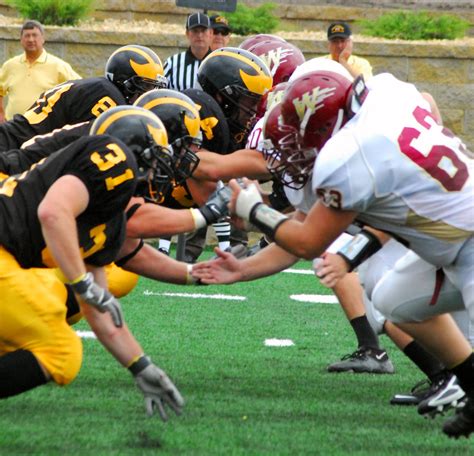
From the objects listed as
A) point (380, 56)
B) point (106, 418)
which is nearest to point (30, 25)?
point (380, 56)

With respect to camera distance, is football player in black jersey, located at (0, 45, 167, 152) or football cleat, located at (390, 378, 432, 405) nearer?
football cleat, located at (390, 378, 432, 405)

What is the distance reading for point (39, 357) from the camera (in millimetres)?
3809

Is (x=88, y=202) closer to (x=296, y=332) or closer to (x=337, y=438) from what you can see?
(x=337, y=438)

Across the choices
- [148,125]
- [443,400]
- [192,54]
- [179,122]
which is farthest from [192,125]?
[192,54]

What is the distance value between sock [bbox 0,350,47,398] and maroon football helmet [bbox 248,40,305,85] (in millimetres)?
2916

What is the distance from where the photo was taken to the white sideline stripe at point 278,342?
19.9 feet

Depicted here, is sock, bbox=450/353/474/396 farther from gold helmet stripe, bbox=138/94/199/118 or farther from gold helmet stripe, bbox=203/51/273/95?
gold helmet stripe, bbox=203/51/273/95

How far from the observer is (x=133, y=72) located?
5742mm

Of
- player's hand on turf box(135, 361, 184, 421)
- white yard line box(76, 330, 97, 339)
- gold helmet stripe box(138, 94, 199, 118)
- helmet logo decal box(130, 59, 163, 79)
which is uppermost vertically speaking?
gold helmet stripe box(138, 94, 199, 118)

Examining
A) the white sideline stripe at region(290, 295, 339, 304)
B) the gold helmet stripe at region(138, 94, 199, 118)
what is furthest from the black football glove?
the white sideline stripe at region(290, 295, 339, 304)

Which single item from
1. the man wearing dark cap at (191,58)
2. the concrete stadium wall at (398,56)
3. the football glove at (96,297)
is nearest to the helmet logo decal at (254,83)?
the football glove at (96,297)

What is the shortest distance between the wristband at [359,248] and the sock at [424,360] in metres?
0.87

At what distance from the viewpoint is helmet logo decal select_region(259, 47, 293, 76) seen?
20.9 feet

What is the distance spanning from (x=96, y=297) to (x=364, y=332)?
6.81ft
